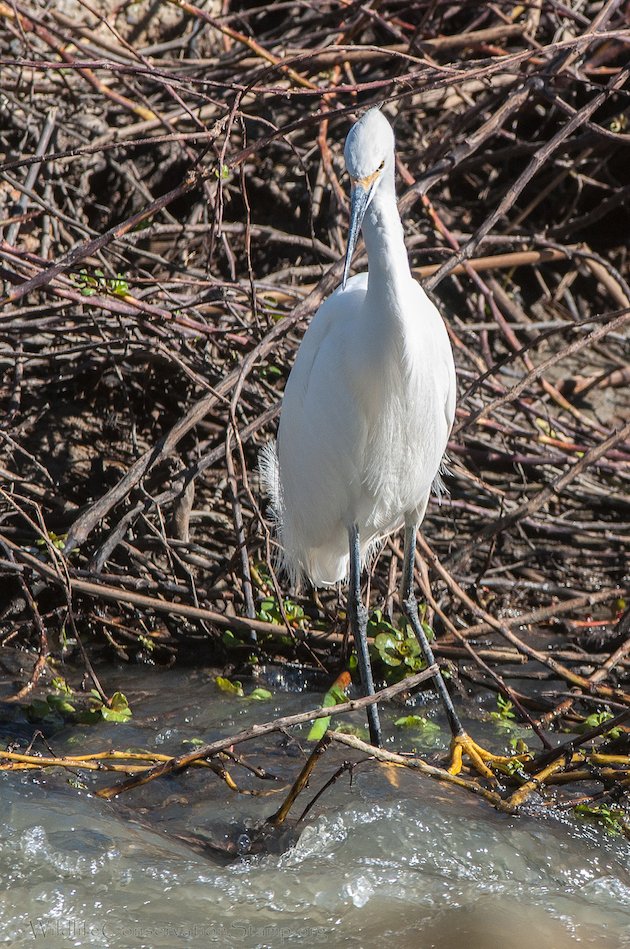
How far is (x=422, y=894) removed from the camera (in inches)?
81.9

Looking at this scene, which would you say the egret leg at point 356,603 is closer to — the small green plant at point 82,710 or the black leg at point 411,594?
the black leg at point 411,594

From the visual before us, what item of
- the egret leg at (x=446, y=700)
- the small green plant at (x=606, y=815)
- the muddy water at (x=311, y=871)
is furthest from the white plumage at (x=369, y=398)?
the small green plant at (x=606, y=815)

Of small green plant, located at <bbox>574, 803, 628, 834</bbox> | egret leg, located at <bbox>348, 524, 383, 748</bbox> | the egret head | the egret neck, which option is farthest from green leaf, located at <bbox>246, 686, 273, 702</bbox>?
the egret head

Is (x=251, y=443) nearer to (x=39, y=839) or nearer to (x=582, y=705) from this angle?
(x=582, y=705)

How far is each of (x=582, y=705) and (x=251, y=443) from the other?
1.46m

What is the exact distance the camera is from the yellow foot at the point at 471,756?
7.88 ft

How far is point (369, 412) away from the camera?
2600 mm

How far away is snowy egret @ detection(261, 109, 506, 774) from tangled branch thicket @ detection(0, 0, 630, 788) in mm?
174

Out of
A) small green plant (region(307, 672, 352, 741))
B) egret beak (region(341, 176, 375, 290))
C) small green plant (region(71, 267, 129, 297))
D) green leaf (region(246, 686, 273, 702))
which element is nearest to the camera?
egret beak (region(341, 176, 375, 290))

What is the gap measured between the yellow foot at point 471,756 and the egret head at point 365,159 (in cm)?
124

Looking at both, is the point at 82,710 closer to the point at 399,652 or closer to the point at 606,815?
the point at 399,652

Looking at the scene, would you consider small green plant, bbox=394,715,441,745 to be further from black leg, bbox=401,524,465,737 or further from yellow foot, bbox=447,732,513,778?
yellow foot, bbox=447,732,513,778

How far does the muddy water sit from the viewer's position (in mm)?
1937

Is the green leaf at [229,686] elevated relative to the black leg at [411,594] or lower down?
lower down
